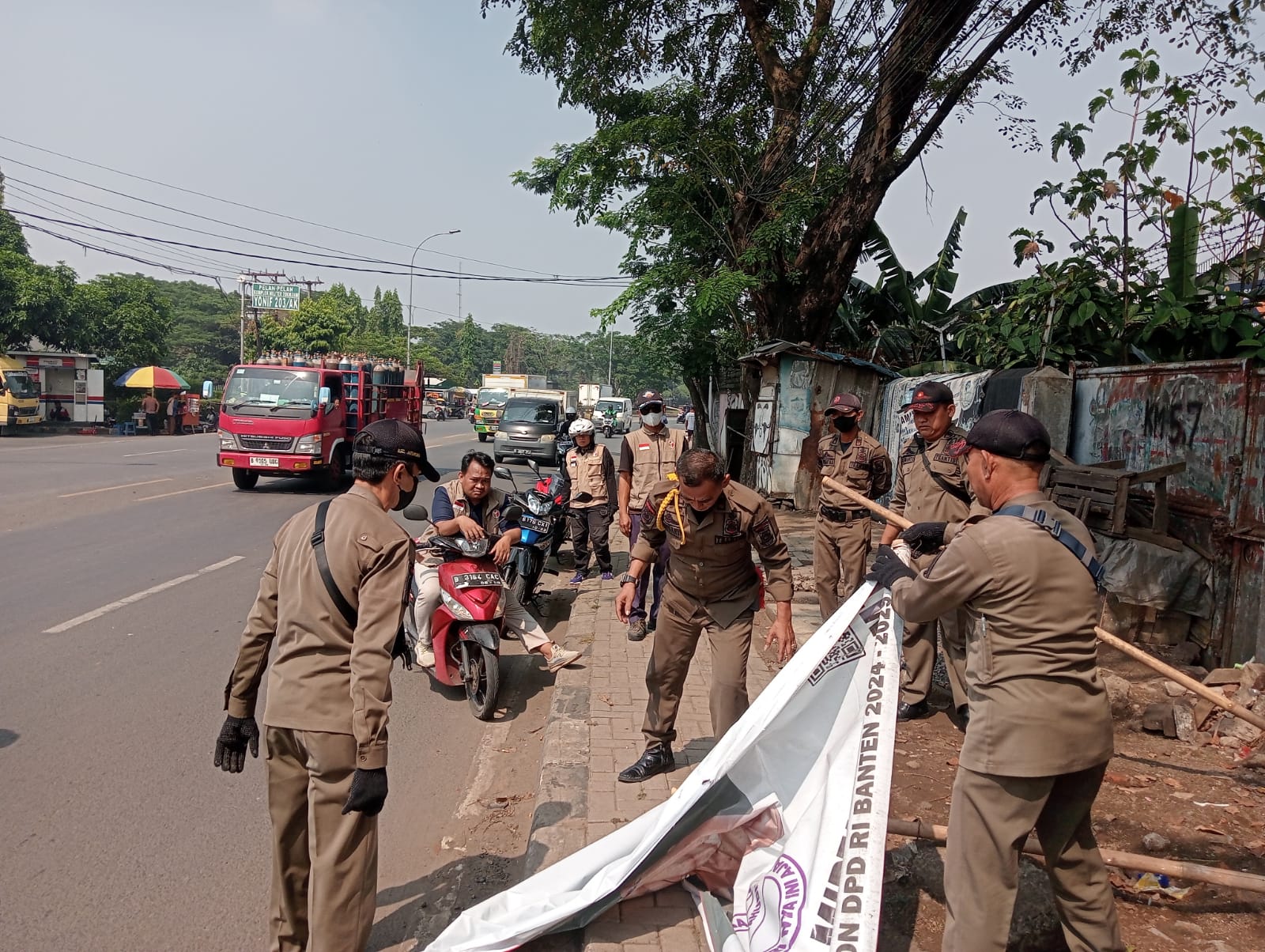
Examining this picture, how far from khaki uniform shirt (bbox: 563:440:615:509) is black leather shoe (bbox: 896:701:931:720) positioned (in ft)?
14.4

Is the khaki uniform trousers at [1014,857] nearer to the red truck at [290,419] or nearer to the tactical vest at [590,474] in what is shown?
the tactical vest at [590,474]

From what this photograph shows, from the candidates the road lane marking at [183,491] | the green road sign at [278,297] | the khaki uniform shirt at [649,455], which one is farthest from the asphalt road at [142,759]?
the green road sign at [278,297]

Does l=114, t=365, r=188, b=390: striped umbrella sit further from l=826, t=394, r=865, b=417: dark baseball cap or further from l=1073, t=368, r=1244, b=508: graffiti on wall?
l=1073, t=368, r=1244, b=508: graffiti on wall

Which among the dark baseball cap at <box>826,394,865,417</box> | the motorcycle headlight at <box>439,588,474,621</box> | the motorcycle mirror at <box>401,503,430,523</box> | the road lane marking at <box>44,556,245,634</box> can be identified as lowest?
the road lane marking at <box>44,556,245,634</box>

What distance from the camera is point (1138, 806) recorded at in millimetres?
4148

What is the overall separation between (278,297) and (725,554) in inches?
2438

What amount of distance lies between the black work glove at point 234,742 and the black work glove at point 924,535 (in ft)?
7.71

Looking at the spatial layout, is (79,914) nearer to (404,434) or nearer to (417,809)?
(417,809)

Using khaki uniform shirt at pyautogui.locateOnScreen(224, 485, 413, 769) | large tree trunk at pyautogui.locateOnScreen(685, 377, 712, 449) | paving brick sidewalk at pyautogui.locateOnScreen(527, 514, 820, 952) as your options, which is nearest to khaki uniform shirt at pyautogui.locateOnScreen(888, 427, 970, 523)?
paving brick sidewalk at pyautogui.locateOnScreen(527, 514, 820, 952)

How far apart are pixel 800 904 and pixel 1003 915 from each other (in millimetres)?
561

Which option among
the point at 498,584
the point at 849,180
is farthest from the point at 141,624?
the point at 849,180

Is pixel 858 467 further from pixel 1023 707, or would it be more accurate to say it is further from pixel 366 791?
pixel 366 791

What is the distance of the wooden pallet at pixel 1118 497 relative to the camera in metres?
6.00

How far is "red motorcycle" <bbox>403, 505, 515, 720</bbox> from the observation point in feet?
18.2
